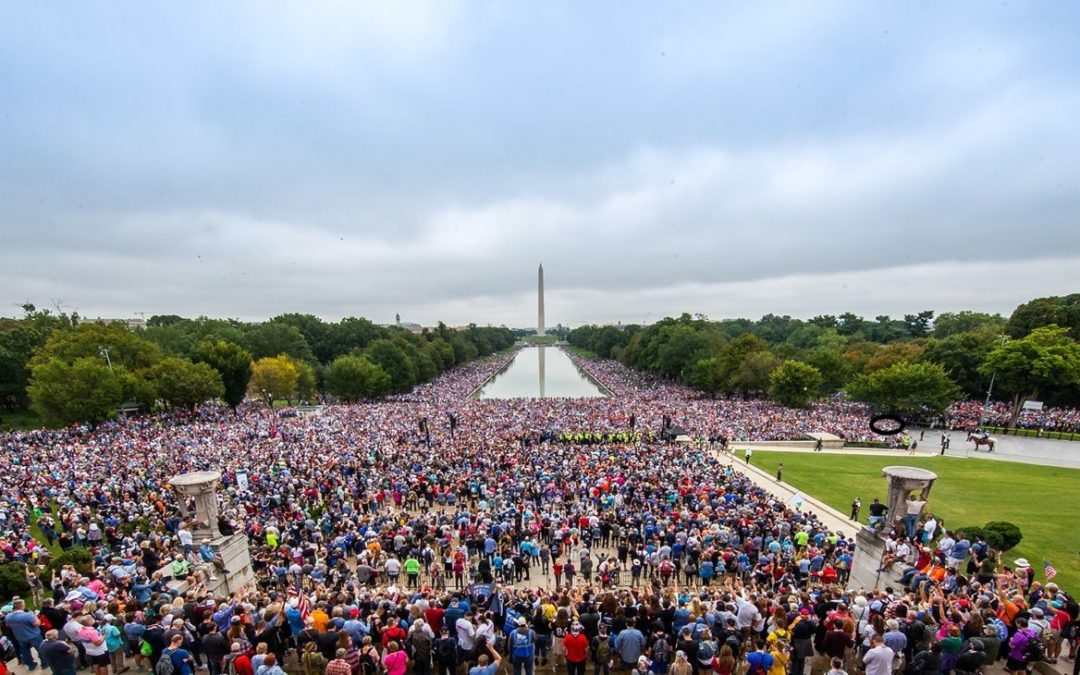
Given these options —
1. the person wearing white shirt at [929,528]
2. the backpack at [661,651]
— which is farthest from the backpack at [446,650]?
the person wearing white shirt at [929,528]

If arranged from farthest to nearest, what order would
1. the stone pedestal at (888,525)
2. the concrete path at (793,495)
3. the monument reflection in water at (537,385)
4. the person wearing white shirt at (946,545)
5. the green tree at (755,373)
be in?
the monument reflection in water at (537,385), the green tree at (755,373), the concrete path at (793,495), the stone pedestal at (888,525), the person wearing white shirt at (946,545)

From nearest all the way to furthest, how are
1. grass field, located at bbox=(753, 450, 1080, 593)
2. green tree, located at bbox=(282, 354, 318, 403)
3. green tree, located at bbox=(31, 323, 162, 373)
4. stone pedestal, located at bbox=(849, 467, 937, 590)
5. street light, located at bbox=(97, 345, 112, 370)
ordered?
stone pedestal, located at bbox=(849, 467, 937, 590) < grass field, located at bbox=(753, 450, 1080, 593) < street light, located at bbox=(97, 345, 112, 370) < green tree, located at bbox=(31, 323, 162, 373) < green tree, located at bbox=(282, 354, 318, 403)

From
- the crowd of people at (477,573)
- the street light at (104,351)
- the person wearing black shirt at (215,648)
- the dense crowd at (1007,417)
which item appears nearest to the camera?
the person wearing black shirt at (215,648)

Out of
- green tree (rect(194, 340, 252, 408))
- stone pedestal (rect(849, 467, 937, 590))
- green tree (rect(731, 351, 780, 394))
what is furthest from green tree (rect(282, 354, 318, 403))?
stone pedestal (rect(849, 467, 937, 590))

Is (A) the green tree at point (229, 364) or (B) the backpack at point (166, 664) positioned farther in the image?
(A) the green tree at point (229, 364)

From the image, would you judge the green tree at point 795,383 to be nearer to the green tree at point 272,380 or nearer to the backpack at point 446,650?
the backpack at point 446,650

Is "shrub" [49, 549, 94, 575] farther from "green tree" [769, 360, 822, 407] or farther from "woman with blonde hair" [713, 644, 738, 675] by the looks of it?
"green tree" [769, 360, 822, 407]
